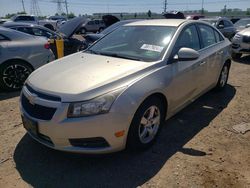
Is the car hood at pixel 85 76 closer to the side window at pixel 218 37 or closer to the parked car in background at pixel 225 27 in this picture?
the side window at pixel 218 37

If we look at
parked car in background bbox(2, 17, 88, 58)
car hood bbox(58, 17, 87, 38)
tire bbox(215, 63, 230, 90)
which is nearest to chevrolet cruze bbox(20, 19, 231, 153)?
tire bbox(215, 63, 230, 90)

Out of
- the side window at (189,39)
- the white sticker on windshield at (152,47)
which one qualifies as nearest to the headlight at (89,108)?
the white sticker on windshield at (152,47)

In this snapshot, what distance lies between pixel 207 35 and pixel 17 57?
392 cm

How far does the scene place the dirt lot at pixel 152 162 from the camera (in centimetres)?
288

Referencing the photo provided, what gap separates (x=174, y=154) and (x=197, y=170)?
0.38 meters

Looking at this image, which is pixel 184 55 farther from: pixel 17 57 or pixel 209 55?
pixel 17 57

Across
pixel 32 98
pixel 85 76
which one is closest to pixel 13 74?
pixel 32 98

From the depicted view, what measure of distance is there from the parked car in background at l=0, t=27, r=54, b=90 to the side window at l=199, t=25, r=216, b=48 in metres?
3.52

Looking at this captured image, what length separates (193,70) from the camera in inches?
160

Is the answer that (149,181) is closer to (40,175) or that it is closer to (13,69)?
(40,175)

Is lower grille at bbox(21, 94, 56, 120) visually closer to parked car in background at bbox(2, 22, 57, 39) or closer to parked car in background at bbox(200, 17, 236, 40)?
parked car in background at bbox(2, 22, 57, 39)

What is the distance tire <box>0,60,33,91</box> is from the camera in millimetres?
5656

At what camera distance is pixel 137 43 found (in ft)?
13.0

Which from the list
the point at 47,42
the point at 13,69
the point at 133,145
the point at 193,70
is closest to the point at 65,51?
the point at 47,42
